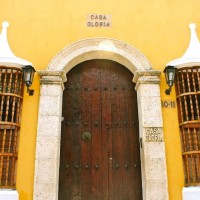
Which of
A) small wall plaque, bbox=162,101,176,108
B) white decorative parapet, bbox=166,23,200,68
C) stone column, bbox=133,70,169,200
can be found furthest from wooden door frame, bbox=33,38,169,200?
white decorative parapet, bbox=166,23,200,68

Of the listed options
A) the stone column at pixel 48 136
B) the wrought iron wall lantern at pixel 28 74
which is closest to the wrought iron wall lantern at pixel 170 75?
the stone column at pixel 48 136

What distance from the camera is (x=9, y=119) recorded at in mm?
4395

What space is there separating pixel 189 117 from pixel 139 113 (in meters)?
0.73

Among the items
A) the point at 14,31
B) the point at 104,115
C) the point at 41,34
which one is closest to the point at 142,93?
the point at 104,115

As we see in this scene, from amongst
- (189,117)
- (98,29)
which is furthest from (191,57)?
(98,29)

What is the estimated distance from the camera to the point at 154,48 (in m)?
4.78

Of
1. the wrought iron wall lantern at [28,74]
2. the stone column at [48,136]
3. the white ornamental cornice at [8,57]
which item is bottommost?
the stone column at [48,136]

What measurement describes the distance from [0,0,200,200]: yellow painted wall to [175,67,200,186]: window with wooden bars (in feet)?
0.54

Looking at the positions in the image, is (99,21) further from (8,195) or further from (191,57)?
(8,195)

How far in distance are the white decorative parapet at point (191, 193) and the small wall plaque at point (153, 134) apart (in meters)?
0.75

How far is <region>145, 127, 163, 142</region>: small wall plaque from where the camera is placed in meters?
4.25

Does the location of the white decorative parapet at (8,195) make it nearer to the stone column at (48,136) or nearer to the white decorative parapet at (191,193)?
the stone column at (48,136)

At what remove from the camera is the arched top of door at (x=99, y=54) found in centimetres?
460

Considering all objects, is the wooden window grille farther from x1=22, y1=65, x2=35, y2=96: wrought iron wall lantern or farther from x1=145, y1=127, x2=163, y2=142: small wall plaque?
x1=145, y1=127, x2=163, y2=142: small wall plaque
